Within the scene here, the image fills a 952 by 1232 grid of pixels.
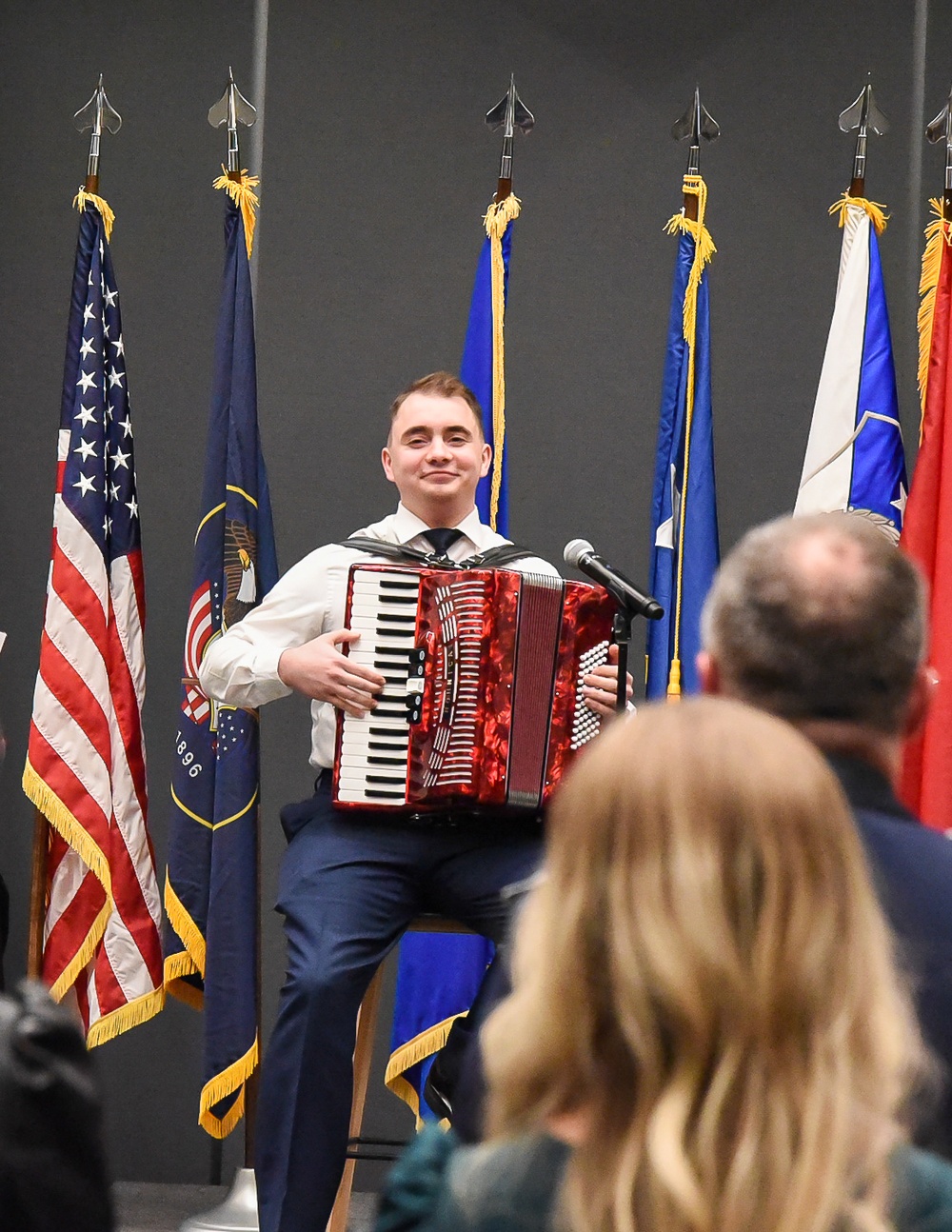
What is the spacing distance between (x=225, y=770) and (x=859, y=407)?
1530mm

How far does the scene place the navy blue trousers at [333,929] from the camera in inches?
94.7

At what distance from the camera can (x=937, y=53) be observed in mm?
3752

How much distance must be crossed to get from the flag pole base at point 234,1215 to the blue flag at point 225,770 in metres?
0.14

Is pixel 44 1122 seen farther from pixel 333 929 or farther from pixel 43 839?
pixel 43 839

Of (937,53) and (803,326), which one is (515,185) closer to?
(803,326)

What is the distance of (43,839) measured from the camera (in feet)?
10.5

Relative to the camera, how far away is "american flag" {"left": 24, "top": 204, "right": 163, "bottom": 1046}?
123 inches

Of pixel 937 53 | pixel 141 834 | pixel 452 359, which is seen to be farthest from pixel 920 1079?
pixel 937 53

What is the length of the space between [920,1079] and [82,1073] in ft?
1.81

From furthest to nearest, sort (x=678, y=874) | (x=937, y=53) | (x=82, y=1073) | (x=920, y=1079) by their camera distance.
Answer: (x=937, y=53), (x=920, y=1079), (x=82, y=1073), (x=678, y=874)

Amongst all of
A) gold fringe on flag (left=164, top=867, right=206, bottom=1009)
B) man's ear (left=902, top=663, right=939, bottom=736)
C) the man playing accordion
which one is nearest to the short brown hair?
the man playing accordion

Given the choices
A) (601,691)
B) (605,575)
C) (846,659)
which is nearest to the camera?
(846,659)

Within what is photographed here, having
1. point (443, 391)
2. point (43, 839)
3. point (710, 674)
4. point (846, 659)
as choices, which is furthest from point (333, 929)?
point (846, 659)

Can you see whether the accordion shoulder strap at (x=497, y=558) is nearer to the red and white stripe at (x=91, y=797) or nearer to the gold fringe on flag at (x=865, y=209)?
the red and white stripe at (x=91, y=797)
